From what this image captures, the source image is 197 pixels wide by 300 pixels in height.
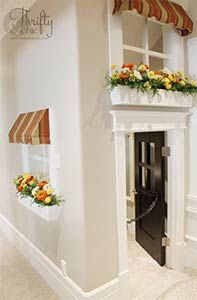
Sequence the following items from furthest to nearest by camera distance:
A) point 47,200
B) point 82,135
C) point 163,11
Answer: point 163,11 < point 47,200 < point 82,135

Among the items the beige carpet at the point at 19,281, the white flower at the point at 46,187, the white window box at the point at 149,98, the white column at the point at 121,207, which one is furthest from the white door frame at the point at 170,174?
the beige carpet at the point at 19,281

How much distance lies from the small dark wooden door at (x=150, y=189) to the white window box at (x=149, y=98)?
505 mm

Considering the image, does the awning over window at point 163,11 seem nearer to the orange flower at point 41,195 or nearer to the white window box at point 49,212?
the orange flower at point 41,195

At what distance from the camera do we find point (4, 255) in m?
3.43

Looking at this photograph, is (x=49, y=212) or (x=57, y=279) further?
(x=57, y=279)

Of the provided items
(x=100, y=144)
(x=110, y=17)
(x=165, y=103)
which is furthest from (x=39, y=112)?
(x=165, y=103)

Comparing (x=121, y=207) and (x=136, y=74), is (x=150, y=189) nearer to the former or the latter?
(x=121, y=207)

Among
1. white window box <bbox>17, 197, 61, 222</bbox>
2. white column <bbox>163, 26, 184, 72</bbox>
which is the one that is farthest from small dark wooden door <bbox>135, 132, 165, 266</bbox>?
white window box <bbox>17, 197, 61, 222</bbox>

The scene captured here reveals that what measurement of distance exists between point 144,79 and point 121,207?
4.10ft

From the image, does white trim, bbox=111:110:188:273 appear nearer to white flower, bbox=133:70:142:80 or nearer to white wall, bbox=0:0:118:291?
white wall, bbox=0:0:118:291

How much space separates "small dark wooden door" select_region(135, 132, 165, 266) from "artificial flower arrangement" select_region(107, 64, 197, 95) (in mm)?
704

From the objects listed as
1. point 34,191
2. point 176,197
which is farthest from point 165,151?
point 34,191

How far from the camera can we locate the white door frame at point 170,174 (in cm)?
231

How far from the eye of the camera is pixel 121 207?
7.62ft
